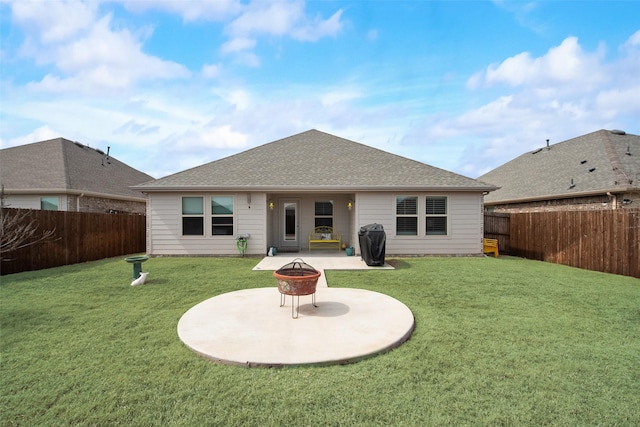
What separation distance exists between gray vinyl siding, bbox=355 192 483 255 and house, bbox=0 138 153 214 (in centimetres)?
1260

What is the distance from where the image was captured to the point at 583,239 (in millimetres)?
9359

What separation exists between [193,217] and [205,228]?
0.64 m

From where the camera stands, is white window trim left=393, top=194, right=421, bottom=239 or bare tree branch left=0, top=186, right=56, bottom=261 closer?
bare tree branch left=0, top=186, right=56, bottom=261

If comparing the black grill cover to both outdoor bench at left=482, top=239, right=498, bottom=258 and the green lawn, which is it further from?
outdoor bench at left=482, top=239, right=498, bottom=258

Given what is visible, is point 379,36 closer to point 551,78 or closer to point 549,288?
point 551,78

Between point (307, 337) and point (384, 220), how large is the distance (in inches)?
316

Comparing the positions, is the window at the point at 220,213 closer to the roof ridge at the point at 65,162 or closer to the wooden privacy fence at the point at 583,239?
the roof ridge at the point at 65,162

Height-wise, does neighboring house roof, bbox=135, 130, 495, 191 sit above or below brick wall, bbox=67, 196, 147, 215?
above

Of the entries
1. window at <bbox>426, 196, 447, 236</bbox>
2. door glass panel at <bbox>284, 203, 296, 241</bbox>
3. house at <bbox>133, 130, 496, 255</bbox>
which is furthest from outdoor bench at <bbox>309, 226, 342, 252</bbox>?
window at <bbox>426, 196, 447, 236</bbox>

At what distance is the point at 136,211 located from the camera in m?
17.5

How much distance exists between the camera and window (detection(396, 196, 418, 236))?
11.4 metres

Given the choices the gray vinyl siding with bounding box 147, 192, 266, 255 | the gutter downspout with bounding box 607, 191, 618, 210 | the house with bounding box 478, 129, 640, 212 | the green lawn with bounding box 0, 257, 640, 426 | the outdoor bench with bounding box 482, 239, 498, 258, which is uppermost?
the house with bounding box 478, 129, 640, 212

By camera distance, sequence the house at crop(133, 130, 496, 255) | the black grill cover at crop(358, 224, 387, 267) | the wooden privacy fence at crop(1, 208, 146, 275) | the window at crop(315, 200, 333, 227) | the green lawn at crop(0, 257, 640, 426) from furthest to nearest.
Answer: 1. the window at crop(315, 200, 333, 227)
2. the house at crop(133, 130, 496, 255)
3. the black grill cover at crop(358, 224, 387, 267)
4. the wooden privacy fence at crop(1, 208, 146, 275)
5. the green lawn at crop(0, 257, 640, 426)

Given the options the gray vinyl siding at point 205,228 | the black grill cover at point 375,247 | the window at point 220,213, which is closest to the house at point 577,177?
the black grill cover at point 375,247
